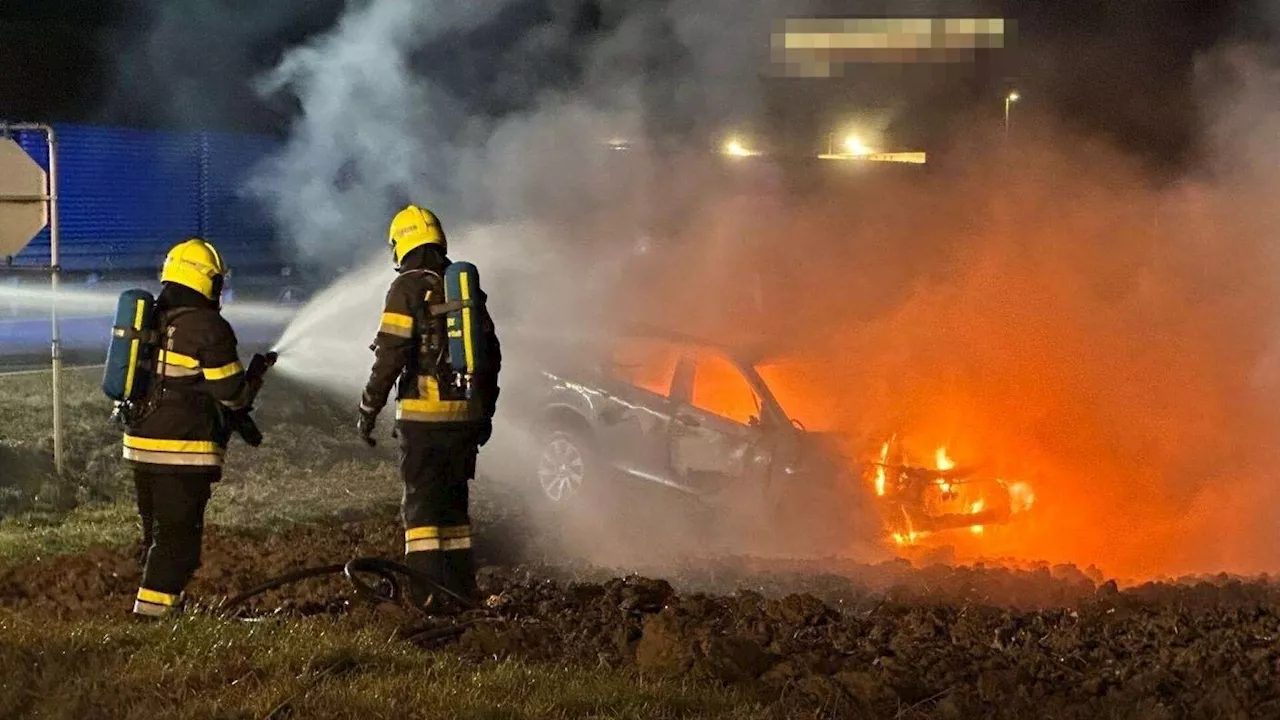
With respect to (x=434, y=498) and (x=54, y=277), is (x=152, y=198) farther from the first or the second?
(x=434, y=498)

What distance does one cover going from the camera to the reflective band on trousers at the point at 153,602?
6.24 metres

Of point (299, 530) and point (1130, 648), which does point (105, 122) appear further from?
point (1130, 648)

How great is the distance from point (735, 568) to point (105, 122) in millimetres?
18497

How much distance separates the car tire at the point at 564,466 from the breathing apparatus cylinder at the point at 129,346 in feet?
14.1

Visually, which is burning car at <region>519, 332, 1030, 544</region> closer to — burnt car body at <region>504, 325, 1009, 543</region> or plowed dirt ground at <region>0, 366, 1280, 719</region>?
burnt car body at <region>504, 325, 1009, 543</region>

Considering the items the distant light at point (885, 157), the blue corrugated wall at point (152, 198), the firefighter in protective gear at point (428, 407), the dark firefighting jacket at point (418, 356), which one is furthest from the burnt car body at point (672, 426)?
the blue corrugated wall at point (152, 198)

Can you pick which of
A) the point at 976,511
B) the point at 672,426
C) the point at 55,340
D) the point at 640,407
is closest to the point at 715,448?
the point at 672,426

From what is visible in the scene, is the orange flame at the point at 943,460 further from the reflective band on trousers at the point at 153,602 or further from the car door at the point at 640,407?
the reflective band on trousers at the point at 153,602

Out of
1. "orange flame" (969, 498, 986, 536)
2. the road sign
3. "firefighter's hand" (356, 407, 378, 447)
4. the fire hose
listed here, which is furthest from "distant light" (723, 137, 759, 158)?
the fire hose

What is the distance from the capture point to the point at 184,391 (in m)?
6.25

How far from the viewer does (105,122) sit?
23.3 meters

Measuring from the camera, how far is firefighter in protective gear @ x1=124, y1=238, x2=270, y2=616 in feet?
20.4

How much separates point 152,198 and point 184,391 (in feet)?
57.7

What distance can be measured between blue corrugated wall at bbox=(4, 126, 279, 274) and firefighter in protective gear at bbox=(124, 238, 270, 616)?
15155 mm
